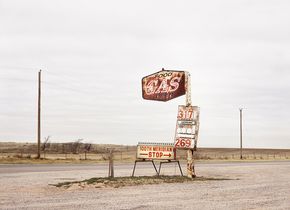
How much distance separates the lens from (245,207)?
42.7 ft

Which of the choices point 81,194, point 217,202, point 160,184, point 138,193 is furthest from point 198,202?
point 160,184

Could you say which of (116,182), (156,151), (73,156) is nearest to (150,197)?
(116,182)

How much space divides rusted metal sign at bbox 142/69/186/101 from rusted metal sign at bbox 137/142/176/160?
2.40 m

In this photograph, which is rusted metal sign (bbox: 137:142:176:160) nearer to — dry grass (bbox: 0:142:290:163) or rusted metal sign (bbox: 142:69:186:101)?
rusted metal sign (bbox: 142:69:186:101)

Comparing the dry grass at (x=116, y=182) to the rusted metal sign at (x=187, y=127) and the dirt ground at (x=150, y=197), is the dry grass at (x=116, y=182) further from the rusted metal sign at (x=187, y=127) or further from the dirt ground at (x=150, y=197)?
the rusted metal sign at (x=187, y=127)

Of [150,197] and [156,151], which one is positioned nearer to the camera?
[150,197]

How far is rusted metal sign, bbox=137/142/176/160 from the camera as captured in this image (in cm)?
2386

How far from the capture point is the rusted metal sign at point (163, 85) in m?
24.2

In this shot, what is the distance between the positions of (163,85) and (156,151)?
133 inches

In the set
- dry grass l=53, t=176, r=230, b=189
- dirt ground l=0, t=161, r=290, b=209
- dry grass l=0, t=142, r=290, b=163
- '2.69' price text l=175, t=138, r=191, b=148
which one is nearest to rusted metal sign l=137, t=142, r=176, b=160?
'2.69' price text l=175, t=138, r=191, b=148

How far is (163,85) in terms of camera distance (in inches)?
984

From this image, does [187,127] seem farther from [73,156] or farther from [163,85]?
[73,156]

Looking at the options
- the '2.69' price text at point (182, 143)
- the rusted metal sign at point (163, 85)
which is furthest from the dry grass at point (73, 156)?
the '2.69' price text at point (182, 143)

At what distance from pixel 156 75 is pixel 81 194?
34.1 ft
